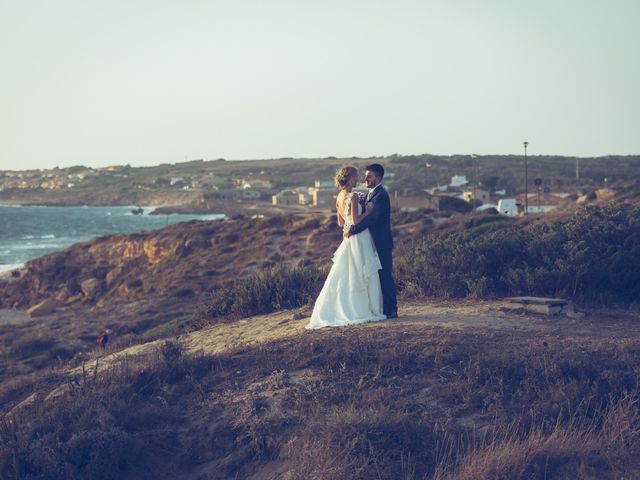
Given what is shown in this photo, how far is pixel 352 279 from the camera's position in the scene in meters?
9.63

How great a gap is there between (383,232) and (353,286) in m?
0.78

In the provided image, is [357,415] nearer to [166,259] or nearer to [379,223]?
[379,223]

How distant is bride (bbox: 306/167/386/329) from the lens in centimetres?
950

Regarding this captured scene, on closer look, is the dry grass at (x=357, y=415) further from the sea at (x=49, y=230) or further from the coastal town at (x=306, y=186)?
the sea at (x=49, y=230)

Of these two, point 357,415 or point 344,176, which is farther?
point 344,176

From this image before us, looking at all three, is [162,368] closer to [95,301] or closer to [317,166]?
[95,301]

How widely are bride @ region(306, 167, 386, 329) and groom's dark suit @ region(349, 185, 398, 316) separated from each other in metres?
0.06

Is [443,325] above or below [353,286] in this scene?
below

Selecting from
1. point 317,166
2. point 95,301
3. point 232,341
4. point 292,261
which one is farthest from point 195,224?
point 317,166

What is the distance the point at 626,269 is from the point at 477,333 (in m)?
3.58

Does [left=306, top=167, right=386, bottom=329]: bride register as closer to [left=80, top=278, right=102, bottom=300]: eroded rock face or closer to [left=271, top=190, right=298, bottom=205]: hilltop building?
[left=80, top=278, right=102, bottom=300]: eroded rock face

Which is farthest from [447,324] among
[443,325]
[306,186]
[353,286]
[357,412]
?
[306,186]

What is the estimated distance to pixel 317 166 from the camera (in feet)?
564

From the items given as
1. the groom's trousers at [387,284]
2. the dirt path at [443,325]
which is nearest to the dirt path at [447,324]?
the dirt path at [443,325]
